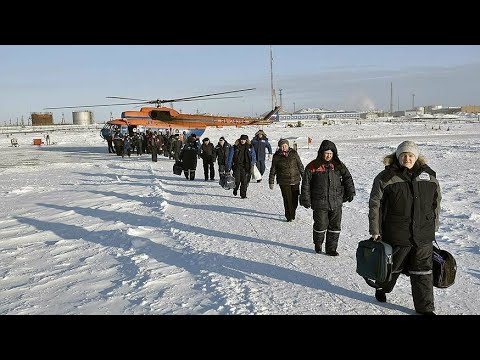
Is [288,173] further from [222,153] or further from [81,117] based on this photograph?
[81,117]

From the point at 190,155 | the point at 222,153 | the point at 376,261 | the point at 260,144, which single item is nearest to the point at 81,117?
the point at 190,155

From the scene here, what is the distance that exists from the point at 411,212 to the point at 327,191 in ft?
6.07

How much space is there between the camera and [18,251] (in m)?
6.22

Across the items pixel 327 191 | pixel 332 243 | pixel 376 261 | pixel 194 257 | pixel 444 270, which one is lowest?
pixel 194 257

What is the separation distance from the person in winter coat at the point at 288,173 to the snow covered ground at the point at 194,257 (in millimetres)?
399

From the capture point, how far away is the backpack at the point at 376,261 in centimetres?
344

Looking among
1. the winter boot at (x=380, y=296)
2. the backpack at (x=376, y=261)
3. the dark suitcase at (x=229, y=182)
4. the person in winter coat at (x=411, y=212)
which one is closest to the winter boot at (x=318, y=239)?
the winter boot at (x=380, y=296)

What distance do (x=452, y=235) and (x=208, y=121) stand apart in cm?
2443

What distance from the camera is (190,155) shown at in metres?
13.2
